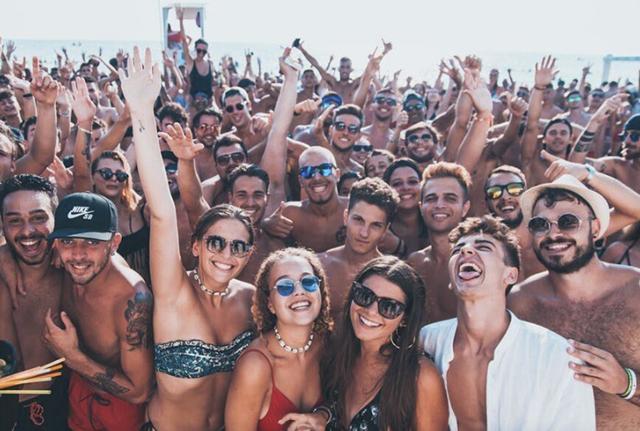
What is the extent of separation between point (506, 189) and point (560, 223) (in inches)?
42.5

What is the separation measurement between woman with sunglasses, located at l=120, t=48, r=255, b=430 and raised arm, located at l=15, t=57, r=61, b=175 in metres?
1.50

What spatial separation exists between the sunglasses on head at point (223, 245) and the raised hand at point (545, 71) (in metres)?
4.11

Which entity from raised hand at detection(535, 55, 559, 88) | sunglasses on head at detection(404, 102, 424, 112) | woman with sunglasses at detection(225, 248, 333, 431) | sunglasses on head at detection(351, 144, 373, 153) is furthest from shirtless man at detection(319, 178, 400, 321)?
sunglasses on head at detection(404, 102, 424, 112)

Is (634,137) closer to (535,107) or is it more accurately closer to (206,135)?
(535,107)

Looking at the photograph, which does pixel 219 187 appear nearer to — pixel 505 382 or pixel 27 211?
pixel 27 211

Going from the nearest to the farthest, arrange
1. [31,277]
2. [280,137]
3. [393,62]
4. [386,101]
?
[31,277]
[280,137]
[386,101]
[393,62]

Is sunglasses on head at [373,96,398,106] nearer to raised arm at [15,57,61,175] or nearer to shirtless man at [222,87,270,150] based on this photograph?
shirtless man at [222,87,270,150]

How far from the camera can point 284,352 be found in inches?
95.3

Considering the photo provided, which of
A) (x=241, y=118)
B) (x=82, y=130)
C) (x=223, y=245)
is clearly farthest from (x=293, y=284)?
(x=241, y=118)

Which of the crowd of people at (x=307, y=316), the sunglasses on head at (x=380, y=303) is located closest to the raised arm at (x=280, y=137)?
the crowd of people at (x=307, y=316)

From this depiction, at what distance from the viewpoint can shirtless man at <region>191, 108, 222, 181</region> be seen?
5270 millimetres

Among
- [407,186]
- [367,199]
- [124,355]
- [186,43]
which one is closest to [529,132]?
[407,186]

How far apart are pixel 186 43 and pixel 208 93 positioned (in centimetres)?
99

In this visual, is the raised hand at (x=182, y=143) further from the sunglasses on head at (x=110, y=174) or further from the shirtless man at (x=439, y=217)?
the shirtless man at (x=439, y=217)
